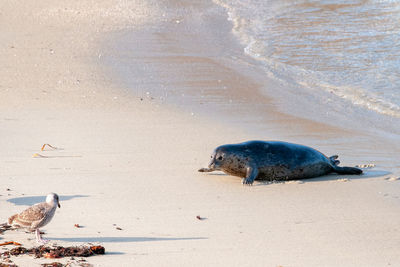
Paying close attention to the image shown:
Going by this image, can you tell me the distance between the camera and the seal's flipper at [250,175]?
21.0ft

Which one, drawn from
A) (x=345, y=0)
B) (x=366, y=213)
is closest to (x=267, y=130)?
(x=366, y=213)

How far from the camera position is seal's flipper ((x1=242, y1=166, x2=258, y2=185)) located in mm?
6414

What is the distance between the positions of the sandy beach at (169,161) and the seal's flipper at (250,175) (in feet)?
0.49

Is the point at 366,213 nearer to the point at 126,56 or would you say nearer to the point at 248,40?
the point at 126,56

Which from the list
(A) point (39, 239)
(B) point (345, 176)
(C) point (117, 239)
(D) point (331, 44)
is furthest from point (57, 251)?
(D) point (331, 44)

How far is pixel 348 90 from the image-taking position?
424 inches

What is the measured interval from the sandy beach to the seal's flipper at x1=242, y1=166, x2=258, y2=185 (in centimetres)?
15

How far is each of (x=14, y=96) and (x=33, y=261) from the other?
17.3 ft

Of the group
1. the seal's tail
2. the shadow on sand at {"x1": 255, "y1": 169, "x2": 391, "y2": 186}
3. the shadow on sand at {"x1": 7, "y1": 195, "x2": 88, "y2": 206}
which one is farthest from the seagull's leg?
Answer: the seal's tail

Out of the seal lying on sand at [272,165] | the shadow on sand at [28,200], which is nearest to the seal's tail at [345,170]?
the seal lying on sand at [272,165]

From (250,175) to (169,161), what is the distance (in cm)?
88

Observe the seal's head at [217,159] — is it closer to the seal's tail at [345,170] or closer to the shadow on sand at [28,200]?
the seal's tail at [345,170]

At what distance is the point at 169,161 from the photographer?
685 cm

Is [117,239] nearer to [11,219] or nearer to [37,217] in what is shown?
[37,217]
